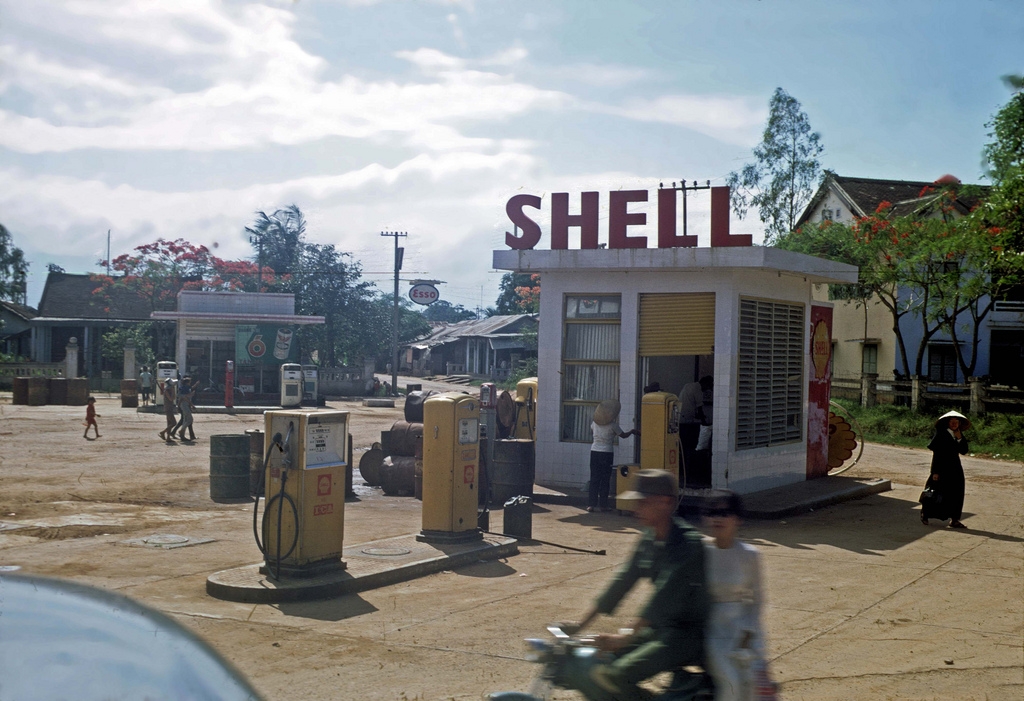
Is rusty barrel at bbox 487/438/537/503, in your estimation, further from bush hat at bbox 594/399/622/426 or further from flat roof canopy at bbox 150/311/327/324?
flat roof canopy at bbox 150/311/327/324

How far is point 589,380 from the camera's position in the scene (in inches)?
625

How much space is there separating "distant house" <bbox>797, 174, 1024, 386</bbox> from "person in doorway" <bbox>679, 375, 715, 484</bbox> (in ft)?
64.6

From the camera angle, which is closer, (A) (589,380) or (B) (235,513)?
(B) (235,513)

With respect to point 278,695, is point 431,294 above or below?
above

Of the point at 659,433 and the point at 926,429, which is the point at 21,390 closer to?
the point at 659,433

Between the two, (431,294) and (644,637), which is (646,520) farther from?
(431,294)

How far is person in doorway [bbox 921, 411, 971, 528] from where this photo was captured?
13195mm

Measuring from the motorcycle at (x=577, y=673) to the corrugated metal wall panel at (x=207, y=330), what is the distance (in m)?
38.2

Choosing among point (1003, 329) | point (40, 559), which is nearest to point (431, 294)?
point (1003, 329)

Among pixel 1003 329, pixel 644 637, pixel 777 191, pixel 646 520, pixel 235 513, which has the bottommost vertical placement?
pixel 235 513

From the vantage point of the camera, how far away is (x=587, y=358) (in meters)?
15.9

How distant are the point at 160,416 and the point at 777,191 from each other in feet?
94.4

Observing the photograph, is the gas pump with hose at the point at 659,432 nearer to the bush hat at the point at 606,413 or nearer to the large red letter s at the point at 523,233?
the bush hat at the point at 606,413

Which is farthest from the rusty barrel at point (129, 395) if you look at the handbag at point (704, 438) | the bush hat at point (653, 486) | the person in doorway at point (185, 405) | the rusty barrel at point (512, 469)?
the bush hat at point (653, 486)
